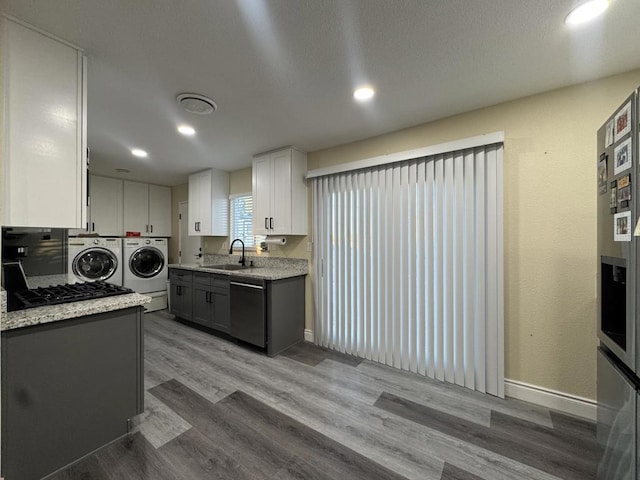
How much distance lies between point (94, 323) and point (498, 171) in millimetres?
3018

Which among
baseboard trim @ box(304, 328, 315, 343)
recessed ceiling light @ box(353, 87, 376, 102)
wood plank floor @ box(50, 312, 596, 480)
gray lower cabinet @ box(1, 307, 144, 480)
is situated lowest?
wood plank floor @ box(50, 312, 596, 480)

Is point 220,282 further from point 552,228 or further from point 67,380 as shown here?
point 552,228

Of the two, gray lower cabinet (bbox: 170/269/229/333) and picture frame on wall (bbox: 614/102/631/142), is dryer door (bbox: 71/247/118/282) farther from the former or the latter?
picture frame on wall (bbox: 614/102/631/142)

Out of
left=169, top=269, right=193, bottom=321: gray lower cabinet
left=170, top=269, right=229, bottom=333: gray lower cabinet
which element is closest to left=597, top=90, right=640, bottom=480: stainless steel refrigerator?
left=170, top=269, right=229, bottom=333: gray lower cabinet

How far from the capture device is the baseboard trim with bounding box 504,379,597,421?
1.83 meters

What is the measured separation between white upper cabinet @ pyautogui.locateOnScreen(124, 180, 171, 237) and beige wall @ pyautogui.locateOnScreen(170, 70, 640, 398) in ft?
18.1

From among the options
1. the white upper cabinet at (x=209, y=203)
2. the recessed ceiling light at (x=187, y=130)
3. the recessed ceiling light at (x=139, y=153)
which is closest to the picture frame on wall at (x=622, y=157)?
the recessed ceiling light at (x=187, y=130)

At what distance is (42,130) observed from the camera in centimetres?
136

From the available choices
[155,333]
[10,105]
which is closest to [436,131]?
[10,105]

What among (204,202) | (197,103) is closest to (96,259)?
(204,202)

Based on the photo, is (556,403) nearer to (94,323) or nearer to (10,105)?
(94,323)

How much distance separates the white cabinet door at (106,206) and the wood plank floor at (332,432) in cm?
317

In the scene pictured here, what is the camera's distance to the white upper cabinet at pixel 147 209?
4.83 m

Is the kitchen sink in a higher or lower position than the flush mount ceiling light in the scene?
lower
